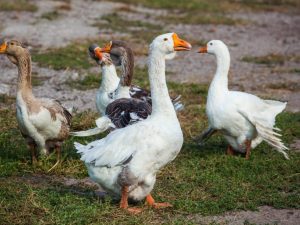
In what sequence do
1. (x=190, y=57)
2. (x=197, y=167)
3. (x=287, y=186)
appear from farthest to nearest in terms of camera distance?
(x=190, y=57)
(x=197, y=167)
(x=287, y=186)

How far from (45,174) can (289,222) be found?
2.95 metres

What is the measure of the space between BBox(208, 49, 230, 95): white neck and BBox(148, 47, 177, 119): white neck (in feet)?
7.17

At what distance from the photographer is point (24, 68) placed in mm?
7996

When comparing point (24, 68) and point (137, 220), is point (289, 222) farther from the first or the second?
point (24, 68)

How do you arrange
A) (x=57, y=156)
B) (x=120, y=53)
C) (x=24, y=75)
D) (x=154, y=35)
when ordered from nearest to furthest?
(x=24, y=75)
(x=57, y=156)
(x=120, y=53)
(x=154, y=35)

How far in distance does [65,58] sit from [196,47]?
375cm

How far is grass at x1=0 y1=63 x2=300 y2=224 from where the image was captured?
628 centimetres

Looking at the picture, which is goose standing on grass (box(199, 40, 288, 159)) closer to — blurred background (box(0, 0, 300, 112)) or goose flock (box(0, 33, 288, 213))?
goose flock (box(0, 33, 288, 213))

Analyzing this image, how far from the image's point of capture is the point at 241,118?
855cm

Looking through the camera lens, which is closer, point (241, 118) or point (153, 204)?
point (153, 204)

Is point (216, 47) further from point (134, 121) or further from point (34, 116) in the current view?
point (34, 116)

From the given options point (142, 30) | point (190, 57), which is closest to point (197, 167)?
point (190, 57)

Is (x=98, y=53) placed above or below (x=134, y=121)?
above

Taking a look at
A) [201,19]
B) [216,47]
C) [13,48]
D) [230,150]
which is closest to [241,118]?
[230,150]
